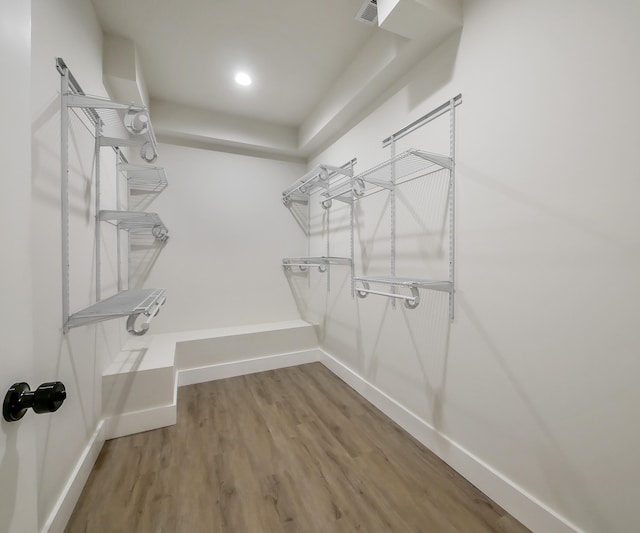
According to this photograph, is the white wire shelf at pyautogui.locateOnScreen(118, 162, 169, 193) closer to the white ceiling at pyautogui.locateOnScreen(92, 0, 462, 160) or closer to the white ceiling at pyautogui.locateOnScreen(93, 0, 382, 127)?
the white ceiling at pyautogui.locateOnScreen(92, 0, 462, 160)

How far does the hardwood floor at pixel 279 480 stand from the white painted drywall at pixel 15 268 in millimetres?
944

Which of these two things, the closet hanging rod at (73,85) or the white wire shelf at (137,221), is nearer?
the closet hanging rod at (73,85)

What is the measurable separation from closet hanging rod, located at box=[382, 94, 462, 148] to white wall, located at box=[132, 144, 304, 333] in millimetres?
1628

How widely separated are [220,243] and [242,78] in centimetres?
154

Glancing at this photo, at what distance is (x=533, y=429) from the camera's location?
3.77 feet

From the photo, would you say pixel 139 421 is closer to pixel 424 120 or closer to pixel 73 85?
pixel 73 85

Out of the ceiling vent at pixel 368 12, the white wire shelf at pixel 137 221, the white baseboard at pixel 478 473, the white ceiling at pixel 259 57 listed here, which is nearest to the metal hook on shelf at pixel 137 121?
the white wire shelf at pixel 137 221

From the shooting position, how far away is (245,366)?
272 centimetres

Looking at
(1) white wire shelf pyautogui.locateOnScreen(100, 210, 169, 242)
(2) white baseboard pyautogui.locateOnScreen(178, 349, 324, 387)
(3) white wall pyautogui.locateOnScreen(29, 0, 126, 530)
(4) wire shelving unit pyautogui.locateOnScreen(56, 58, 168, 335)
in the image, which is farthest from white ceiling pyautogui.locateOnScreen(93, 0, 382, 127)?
(2) white baseboard pyautogui.locateOnScreen(178, 349, 324, 387)

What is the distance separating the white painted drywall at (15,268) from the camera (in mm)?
459

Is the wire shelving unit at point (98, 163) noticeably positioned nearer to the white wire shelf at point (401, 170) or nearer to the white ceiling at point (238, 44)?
the white ceiling at point (238, 44)

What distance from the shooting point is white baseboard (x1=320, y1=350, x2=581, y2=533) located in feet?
3.61

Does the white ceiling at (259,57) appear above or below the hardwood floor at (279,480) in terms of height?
above

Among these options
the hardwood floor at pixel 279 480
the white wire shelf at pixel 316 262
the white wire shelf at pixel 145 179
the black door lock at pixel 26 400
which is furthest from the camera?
the white wire shelf at pixel 316 262
